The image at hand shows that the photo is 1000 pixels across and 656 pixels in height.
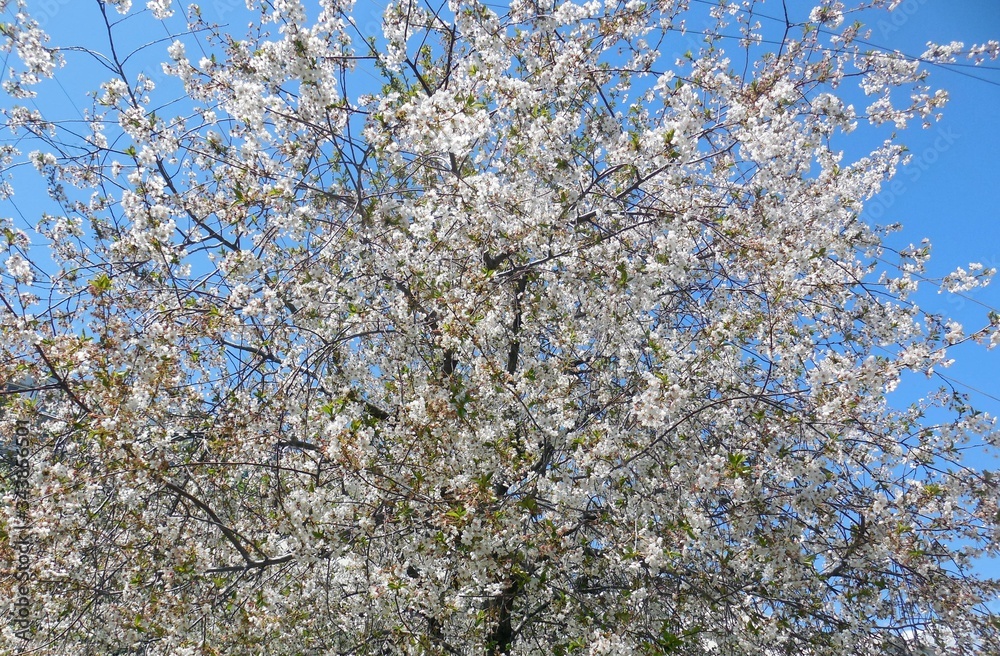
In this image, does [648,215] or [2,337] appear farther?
[648,215]

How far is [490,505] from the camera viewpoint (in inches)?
179

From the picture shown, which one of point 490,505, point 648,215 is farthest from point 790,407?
point 490,505

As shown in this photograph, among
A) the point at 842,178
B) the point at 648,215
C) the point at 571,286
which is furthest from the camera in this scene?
the point at 842,178

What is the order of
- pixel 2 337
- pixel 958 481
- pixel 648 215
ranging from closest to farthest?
pixel 2 337 → pixel 958 481 → pixel 648 215

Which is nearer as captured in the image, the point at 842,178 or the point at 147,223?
the point at 147,223

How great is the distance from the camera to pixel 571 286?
5.89 m

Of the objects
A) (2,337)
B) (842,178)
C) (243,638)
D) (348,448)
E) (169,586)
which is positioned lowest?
(243,638)

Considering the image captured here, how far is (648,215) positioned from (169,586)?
4.61 m

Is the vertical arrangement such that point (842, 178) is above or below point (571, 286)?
above

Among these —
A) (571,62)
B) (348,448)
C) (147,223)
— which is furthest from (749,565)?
(147,223)

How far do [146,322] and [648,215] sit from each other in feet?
12.6

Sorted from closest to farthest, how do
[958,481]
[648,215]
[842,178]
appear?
[958,481], [648,215], [842,178]

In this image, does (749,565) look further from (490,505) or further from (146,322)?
(146,322)

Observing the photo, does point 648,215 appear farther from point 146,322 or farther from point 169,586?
point 169,586
